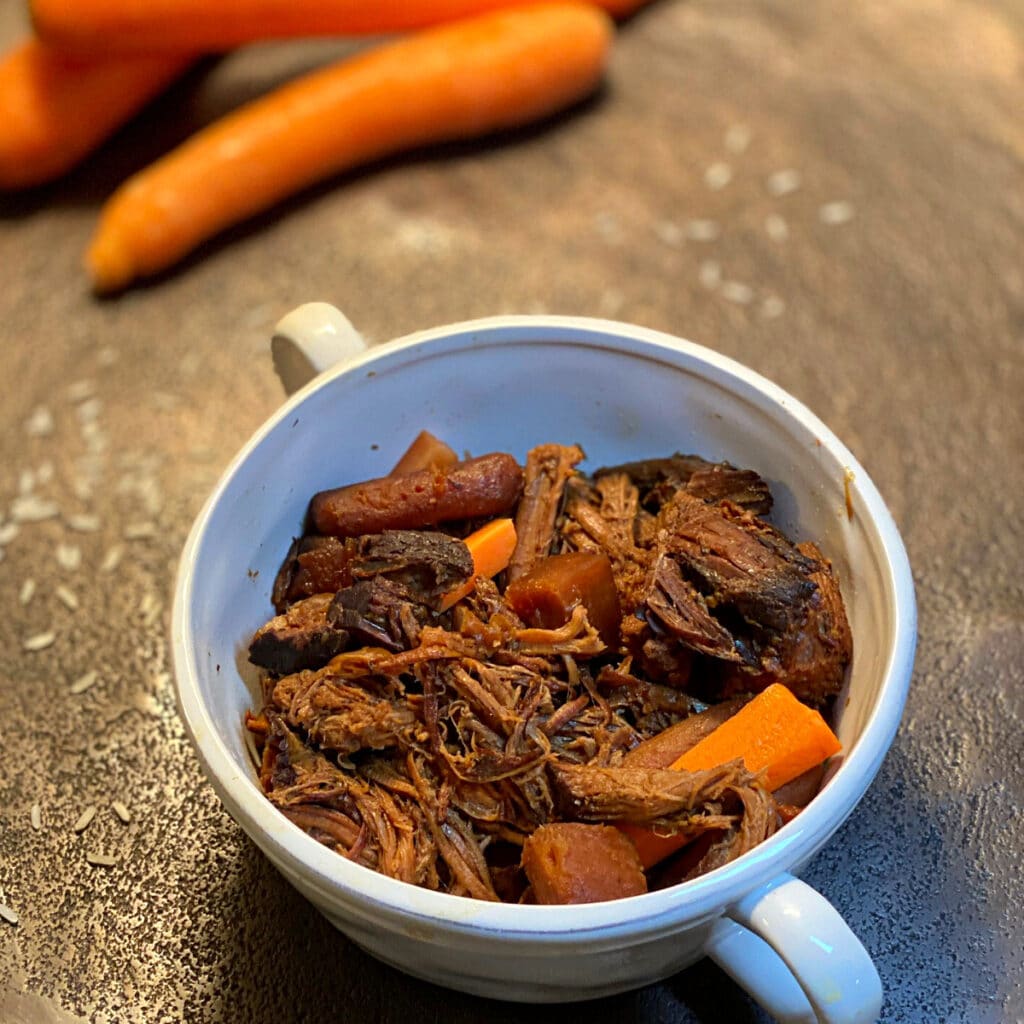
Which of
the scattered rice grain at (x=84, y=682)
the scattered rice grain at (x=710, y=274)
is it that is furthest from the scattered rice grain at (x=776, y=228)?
the scattered rice grain at (x=84, y=682)

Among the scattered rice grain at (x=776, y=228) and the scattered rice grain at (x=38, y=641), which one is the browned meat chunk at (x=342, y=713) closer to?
the scattered rice grain at (x=38, y=641)

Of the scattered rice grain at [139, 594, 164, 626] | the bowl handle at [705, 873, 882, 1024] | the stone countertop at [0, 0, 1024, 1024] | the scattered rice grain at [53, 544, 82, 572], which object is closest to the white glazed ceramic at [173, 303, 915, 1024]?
the bowl handle at [705, 873, 882, 1024]

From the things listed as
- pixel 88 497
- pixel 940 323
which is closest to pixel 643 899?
pixel 88 497

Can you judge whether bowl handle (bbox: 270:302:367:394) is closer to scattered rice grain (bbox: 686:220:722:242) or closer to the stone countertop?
the stone countertop

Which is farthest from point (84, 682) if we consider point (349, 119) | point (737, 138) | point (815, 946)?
point (737, 138)

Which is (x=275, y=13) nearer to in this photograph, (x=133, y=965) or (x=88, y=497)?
(x=88, y=497)
